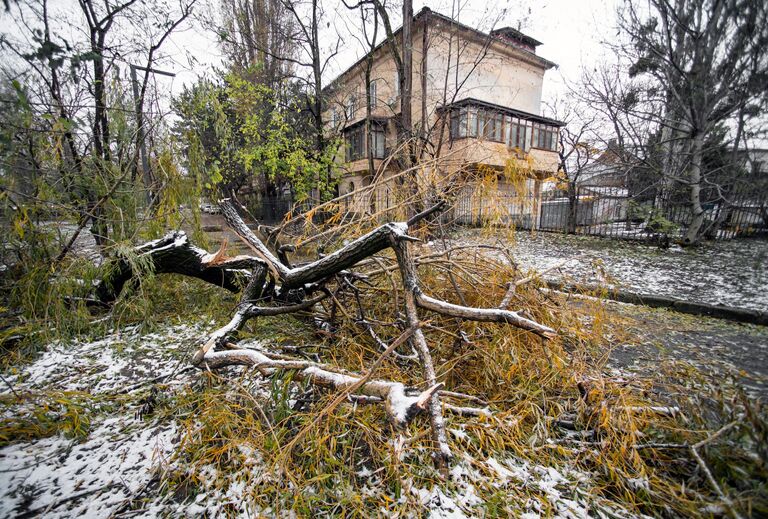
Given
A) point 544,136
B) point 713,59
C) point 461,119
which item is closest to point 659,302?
point 713,59

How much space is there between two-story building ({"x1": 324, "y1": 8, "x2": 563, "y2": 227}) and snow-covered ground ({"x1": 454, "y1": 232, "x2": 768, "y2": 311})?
1.71 ft

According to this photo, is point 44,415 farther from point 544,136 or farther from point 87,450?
point 544,136

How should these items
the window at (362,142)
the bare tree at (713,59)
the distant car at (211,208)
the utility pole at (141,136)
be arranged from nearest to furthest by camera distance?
the bare tree at (713,59) → the distant car at (211,208) → the utility pole at (141,136) → the window at (362,142)

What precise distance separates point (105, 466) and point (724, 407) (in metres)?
2.89

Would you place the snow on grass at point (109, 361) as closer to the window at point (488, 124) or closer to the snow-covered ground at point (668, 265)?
the snow-covered ground at point (668, 265)

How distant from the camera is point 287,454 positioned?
1.39 m

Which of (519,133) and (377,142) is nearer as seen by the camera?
(519,133)

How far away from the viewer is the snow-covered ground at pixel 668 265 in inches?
53.8

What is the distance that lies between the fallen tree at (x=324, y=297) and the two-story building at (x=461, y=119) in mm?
824

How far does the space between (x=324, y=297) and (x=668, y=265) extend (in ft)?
17.1

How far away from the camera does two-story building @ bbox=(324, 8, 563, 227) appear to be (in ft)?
9.65

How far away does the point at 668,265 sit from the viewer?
15.2 ft

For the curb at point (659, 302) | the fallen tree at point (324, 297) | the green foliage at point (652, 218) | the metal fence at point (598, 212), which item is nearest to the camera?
the metal fence at point (598, 212)

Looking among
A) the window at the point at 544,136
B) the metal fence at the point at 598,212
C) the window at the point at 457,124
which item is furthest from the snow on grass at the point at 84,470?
the window at the point at 544,136
